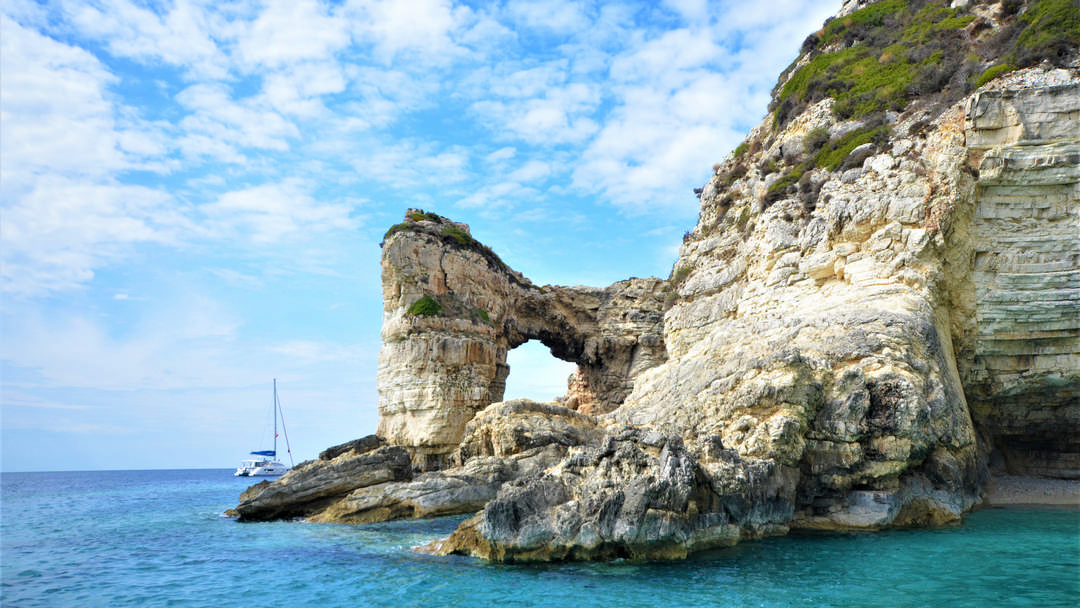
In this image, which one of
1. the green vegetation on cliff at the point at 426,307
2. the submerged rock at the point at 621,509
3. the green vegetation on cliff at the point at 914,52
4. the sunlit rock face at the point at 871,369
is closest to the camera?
the submerged rock at the point at 621,509

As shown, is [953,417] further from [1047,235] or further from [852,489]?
[1047,235]

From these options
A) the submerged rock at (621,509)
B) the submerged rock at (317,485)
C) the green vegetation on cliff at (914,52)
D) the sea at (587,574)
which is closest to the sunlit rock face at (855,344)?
the submerged rock at (621,509)

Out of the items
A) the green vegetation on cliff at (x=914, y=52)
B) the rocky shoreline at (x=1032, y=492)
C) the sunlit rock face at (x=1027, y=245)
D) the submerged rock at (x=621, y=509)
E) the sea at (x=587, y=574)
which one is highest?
the green vegetation on cliff at (x=914, y=52)

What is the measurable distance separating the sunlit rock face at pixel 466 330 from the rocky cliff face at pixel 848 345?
0.90 ft

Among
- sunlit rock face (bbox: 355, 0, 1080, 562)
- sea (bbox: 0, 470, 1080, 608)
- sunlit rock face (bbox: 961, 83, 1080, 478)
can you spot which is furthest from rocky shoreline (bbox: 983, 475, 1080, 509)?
sunlit rock face (bbox: 961, 83, 1080, 478)

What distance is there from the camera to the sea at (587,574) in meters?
11.2

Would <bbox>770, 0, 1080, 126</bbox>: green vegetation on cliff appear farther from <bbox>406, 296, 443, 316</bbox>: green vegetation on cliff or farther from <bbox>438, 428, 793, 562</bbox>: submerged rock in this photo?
<bbox>406, 296, 443, 316</bbox>: green vegetation on cliff

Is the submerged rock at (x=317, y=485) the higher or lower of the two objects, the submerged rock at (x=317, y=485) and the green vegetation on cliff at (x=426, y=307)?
the lower

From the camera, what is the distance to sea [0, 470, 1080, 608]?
1120cm

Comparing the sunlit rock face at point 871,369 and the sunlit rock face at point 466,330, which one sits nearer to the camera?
the sunlit rock face at point 871,369

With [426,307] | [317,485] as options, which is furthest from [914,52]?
[317,485]

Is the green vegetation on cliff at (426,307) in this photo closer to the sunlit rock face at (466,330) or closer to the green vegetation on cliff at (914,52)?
the sunlit rock face at (466,330)

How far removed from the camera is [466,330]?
36531 mm

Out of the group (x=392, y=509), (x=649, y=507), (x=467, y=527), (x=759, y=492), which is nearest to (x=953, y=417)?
(x=759, y=492)
